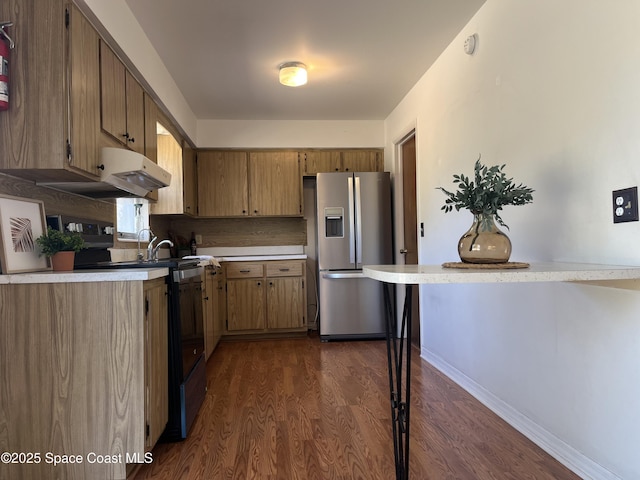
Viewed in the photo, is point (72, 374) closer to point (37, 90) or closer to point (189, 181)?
point (37, 90)

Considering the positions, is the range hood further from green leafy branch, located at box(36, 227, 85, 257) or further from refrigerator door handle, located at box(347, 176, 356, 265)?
refrigerator door handle, located at box(347, 176, 356, 265)

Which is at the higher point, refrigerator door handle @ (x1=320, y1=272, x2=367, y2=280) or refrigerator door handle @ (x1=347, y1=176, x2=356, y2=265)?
refrigerator door handle @ (x1=347, y1=176, x2=356, y2=265)

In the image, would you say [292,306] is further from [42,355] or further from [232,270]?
[42,355]

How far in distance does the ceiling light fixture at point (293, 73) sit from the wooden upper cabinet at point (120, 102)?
1.06m

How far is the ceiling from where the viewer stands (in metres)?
2.39

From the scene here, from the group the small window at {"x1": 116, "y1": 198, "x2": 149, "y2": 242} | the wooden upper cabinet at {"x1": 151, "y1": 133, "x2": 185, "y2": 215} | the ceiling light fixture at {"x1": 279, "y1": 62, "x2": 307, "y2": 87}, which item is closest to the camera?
the small window at {"x1": 116, "y1": 198, "x2": 149, "y2": 242}

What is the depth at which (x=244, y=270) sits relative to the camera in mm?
4223

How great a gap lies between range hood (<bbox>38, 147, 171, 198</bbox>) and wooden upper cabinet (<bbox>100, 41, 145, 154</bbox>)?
0.16m

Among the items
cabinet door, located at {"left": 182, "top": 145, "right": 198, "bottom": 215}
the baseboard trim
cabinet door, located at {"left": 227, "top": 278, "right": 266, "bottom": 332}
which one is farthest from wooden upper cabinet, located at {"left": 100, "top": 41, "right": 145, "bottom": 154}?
the baseboard trim

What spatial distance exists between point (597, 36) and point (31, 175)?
247 cm

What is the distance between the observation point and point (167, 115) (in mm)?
3301

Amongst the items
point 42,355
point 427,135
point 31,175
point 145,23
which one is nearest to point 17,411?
point 42,355

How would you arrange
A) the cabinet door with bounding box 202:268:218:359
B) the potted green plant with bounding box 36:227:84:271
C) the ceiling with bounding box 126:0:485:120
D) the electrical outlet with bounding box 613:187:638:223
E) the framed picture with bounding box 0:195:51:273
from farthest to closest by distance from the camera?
the cabinet door with bounding box 202:268:218:359
the ceiling with bounding box 126:0:485:120
the potted green plant with bounding box 36:227:84:271
the framed picture with bounding box 0:195:51:273
the electrical outlet with bounding box 613:187:638:223

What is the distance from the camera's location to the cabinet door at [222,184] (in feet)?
14.4
